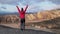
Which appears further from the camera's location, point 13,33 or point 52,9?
point 52,9

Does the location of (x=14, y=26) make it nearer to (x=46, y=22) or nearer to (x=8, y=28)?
(x=8, y=28)

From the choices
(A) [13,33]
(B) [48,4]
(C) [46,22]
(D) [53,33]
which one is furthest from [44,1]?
(A) [13,33]

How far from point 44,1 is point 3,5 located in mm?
1873

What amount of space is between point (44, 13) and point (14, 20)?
1403 millimetres

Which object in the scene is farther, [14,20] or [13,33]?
[14,20]

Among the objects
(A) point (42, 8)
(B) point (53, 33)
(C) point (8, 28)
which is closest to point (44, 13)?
(A) point (42, 8)

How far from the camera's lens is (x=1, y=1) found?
8.45 metres

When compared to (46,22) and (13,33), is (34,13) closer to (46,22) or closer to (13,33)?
(46,22)

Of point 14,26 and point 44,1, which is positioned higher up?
point 44,1

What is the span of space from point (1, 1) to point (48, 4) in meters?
2.14

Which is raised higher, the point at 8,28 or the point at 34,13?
the point at 34,13

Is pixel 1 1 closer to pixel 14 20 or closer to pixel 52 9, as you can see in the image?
Result: pixel 14 20

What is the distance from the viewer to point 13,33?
7453 mm

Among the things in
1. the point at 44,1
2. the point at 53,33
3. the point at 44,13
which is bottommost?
the point at 53,33
